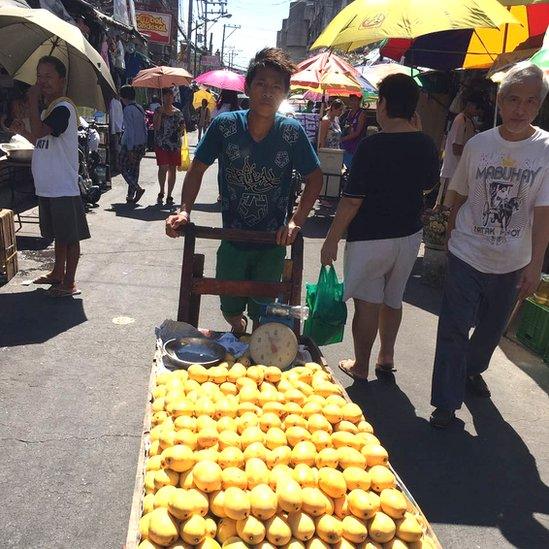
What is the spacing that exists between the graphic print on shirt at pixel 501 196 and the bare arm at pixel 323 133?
8084mm

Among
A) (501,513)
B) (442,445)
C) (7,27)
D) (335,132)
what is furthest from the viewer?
(335,132)

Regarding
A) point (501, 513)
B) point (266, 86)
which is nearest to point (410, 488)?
point (501, 513)

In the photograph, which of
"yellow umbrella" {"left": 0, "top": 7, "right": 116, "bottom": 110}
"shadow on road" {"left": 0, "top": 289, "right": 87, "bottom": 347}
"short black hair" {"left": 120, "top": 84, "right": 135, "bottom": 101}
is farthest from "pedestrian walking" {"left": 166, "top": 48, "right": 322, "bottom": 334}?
"short black hair" {"left": 120, "top": 84, "right": 135, "bottom": 101}

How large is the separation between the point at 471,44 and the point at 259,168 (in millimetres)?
5257

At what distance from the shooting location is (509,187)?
3152 millimetres

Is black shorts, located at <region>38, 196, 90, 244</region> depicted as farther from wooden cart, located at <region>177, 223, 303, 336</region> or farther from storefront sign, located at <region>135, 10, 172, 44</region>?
storefront sign, located at <region>135, 10, 172, 44</region>

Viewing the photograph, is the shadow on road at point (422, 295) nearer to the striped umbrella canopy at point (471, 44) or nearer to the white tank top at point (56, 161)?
the striped umbrella canopy at point (471, 44)

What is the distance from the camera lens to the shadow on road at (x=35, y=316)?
4.46m

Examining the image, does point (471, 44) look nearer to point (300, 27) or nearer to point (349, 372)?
point (349, 372)

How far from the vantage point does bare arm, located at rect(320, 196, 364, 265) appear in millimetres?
3603

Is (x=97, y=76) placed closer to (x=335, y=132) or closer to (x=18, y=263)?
(x=18, y=263)

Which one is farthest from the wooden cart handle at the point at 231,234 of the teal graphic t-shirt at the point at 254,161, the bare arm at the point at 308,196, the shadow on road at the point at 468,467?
the shadow on road at the point at 468,467

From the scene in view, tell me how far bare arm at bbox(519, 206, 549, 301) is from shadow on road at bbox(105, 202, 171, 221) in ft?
22.8

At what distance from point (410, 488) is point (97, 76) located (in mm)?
4705
